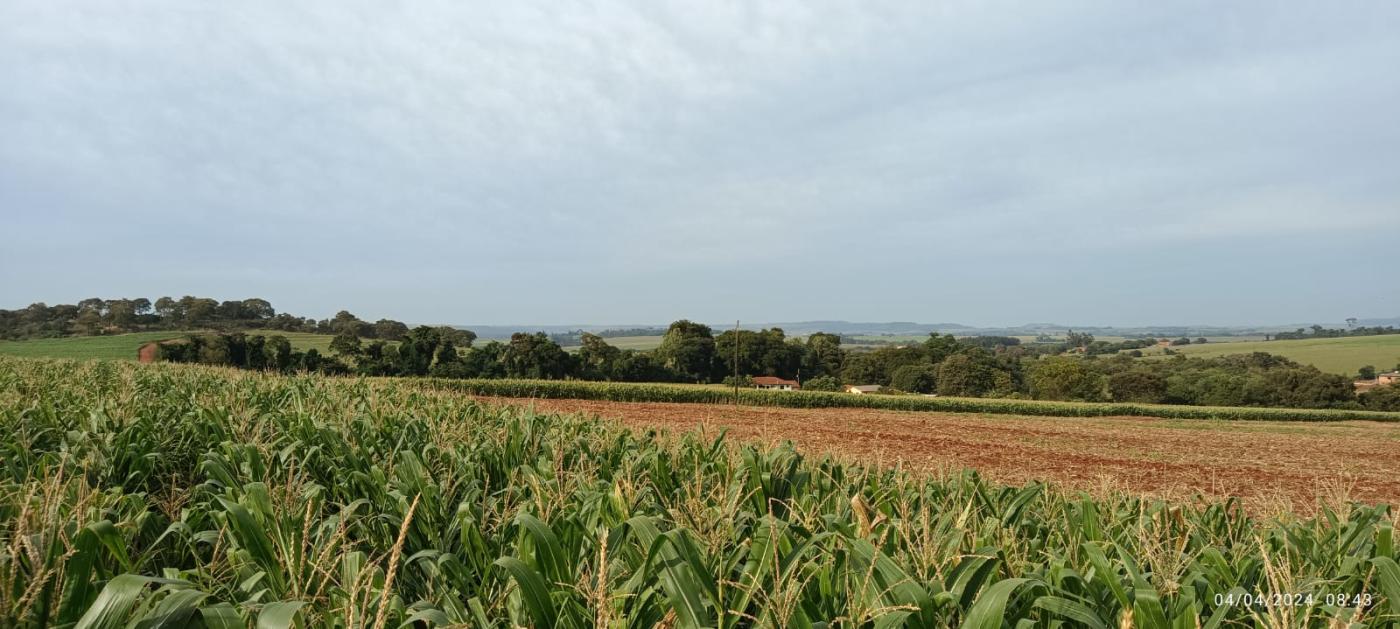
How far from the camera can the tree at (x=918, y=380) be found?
205 feet

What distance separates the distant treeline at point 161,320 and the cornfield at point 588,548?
5840 centimetres

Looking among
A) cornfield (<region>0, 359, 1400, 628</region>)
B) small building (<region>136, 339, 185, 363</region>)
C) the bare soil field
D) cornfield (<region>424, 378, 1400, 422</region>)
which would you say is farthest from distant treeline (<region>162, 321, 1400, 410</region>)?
cornfield (<region>0, 359, 1400, 628</region>)

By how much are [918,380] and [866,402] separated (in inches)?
1089

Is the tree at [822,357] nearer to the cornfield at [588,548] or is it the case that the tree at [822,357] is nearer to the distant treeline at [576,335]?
the distant treeline at [576,335]

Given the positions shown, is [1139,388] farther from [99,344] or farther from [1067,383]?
[99,344]

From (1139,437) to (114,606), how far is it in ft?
101

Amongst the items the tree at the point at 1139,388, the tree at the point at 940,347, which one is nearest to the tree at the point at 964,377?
the tree at the point at 940,347

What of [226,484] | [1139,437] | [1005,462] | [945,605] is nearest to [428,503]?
[226,484]

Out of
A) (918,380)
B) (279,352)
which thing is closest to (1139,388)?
(918,380)

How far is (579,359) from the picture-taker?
48.8 m

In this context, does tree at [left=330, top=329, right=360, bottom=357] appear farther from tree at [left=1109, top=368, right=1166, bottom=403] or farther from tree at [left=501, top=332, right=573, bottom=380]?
tree at [left=1109, top=368, right=1166, bottom=403]

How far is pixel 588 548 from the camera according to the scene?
2.57 metres

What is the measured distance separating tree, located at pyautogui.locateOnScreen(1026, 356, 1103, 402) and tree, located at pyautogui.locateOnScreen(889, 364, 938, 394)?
28.8ft

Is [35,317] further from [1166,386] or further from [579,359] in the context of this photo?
[1166,386]
